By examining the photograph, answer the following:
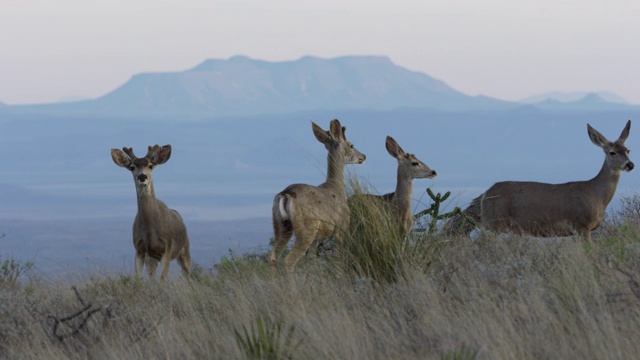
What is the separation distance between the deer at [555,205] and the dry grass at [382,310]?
2.03 m

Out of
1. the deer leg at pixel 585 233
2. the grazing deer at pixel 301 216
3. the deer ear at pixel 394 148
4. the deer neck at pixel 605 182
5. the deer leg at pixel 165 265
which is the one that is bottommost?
the deer leg at pixel 165 265

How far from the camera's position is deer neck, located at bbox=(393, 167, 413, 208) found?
14562 millimetres

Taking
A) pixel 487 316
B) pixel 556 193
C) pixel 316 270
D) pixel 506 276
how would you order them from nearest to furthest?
pixel 487 316 → pixel 506 276 → pixel 316 270 → pixel 556 193

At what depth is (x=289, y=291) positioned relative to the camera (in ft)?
35.7

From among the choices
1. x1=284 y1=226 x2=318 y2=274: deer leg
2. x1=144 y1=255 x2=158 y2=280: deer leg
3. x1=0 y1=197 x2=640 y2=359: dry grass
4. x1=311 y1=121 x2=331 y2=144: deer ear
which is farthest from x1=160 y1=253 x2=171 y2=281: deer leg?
x1=311 y1=121 x2=331 y2=144: deer ear

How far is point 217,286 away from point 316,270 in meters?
1.13

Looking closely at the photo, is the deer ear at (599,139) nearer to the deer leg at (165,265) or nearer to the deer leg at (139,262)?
the deer leg at (165,265)

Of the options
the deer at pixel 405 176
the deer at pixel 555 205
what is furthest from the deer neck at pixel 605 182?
the deer at pixel 405 176

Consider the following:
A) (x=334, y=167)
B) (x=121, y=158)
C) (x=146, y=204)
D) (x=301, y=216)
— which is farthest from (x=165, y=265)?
(x=334, y=167)

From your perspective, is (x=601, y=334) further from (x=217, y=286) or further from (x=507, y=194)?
(x=507, y=194)

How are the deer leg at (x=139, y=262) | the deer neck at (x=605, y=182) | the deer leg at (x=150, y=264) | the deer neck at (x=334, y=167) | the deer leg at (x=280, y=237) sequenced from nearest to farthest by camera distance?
1. the deer leg at (x=280, y=237)
2. the deer leg at (x=139, y=262)
3. the deer leg at (x=150, y=264)
4. the deer neck at (x=334, y=167)
5. the deer neck at (x=605, y=182)

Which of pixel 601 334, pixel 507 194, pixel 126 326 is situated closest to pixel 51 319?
pixel 126 326

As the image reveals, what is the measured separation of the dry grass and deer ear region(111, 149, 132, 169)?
2127mm

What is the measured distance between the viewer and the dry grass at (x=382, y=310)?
8.60 meters
